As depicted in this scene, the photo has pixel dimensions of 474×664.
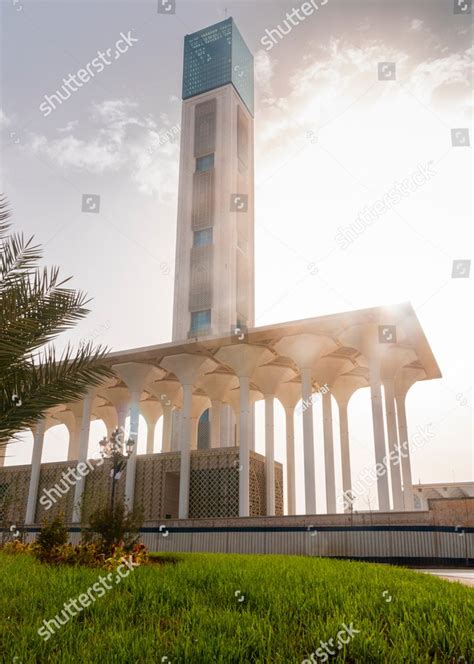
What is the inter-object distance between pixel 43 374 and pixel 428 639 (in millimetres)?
4591

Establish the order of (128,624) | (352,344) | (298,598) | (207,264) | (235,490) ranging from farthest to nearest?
1. (207,264)
2. (235,490)
3. (352,344)
4. (298,598)
5. (128,624)

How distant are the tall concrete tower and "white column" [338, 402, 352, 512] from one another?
13.4 m

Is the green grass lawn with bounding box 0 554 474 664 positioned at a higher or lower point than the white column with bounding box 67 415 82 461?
lower

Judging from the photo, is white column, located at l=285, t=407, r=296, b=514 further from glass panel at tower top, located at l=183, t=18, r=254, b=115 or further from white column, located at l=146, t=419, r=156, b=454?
glass panel at tower top, located at l=183, t=18, r=254, b=115

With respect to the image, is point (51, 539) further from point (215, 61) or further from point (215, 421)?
point (215, 61)

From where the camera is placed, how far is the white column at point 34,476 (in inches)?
1234

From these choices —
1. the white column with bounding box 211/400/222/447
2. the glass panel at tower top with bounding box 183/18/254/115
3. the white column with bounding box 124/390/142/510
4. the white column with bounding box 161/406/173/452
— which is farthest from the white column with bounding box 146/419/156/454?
the glass panel at tower top with bounding box 183/18/254/115

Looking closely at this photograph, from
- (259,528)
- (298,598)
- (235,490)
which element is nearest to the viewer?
(298,598)

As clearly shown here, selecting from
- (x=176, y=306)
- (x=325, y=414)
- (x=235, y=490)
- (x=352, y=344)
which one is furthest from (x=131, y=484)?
(x=176, y=306)

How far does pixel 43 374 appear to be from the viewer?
5.79m

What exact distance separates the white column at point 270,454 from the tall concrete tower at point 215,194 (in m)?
12.5

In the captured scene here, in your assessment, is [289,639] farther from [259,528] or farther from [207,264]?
[207,264]

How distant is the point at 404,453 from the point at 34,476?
21090 millimetres

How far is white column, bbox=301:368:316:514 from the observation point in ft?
79.1
